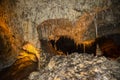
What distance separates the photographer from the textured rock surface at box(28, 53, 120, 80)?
445 centimetres

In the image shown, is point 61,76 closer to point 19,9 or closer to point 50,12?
point 50,12

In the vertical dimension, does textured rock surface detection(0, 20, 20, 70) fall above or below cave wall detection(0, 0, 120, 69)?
below

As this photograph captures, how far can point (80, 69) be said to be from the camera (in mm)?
4633

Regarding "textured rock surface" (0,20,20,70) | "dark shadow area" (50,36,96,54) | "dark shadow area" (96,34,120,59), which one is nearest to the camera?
"dark shadow area" (50,36,96,54)

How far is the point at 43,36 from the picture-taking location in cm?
716

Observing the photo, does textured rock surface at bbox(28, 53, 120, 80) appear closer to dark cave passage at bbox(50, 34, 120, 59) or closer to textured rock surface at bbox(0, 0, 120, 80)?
textured rock surface at bbox(0, 0, 120, 80)

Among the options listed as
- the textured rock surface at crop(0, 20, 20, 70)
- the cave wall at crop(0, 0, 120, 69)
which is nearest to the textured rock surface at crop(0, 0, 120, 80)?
the cave wall at crop(0, 0, 120, 69)

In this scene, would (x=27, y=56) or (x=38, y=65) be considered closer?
(x=38, y=65)

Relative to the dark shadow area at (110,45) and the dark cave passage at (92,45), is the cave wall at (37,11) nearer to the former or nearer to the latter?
the dark cave passage at (92,45)

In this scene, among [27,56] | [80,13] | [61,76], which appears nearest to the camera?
[61,76]

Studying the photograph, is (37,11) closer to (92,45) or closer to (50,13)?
(50,13)

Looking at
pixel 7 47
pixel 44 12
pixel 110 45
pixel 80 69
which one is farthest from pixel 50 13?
pixel 80 69

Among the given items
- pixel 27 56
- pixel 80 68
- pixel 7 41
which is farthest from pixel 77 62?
pixel 7 41

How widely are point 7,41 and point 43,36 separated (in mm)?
1576
